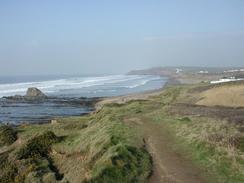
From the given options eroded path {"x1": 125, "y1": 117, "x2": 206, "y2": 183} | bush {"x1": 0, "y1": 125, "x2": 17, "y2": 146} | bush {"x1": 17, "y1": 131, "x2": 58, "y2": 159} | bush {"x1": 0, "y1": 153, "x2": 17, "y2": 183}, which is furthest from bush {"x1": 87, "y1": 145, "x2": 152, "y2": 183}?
bush {"x1": 0, "y1": 125, "x2": 17, "y2": 146}

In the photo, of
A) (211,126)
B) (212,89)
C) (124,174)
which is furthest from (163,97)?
(124,174)

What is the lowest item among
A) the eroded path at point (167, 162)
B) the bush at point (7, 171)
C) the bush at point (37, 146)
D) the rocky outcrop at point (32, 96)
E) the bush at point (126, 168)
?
the rocky outcrop at point (32, 96)

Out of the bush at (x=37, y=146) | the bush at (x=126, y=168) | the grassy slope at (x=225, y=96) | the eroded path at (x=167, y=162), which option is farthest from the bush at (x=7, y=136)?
the grassy slope at (x=225, y=96)

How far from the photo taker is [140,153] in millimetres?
18297

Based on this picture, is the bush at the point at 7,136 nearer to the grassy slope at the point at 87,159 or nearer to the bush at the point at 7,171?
the grassy slope at the point at 87,159

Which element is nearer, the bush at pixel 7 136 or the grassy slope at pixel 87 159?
the grassy slope at pixel 87 159

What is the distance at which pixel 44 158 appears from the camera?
890 inches

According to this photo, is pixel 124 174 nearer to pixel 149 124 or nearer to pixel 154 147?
pixel 154 147

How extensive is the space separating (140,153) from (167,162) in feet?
5.42

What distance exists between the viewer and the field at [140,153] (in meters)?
15.5

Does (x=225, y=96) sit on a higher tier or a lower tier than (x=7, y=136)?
higher

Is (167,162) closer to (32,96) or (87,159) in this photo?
(87,159)

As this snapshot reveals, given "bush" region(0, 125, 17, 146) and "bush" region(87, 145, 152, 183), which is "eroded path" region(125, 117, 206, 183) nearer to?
"bush" region(87, 145, 152, 183)

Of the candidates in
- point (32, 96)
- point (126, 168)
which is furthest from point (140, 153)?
point (32, 96)
